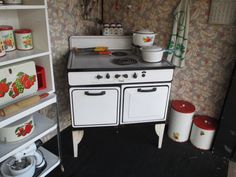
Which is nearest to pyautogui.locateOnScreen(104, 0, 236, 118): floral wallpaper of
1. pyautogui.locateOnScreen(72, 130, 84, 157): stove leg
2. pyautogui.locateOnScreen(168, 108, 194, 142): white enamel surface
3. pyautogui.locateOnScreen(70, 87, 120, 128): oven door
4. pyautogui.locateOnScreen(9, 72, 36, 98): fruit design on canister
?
pyautogui.locateOnScreen(168, 108, 194, 142): white enamel surface

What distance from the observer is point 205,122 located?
2061mm

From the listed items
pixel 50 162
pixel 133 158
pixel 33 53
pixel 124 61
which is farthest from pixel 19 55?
pixel 133 158

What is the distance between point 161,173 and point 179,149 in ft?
1.27

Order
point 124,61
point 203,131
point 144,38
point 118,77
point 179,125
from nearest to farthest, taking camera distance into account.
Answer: point 118,77
point 124,61
point 144,38
point 203,131
point 179,125

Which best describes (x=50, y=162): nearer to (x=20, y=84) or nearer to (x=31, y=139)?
(x=31, y=139)

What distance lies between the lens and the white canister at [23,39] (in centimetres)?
133

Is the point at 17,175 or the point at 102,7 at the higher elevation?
the point at 102,7

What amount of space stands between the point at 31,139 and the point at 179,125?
1366 millimetres

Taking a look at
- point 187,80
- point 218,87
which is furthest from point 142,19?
point 218,87

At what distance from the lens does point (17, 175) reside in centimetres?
139

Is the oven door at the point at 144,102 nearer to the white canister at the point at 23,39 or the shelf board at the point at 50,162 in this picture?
the shelf board at the point at 50,162

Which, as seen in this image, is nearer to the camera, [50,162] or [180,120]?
[50,162]

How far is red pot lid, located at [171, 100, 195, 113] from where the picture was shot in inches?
81.0

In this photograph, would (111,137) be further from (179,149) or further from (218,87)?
(218,87)
